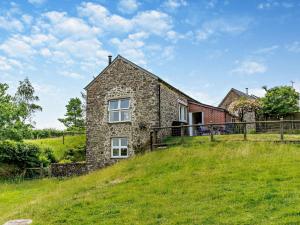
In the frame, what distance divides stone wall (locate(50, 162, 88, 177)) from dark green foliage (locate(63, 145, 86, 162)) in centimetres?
621

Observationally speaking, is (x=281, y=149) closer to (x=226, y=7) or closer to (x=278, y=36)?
(x=278, y=36)

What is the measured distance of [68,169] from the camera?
2655cm

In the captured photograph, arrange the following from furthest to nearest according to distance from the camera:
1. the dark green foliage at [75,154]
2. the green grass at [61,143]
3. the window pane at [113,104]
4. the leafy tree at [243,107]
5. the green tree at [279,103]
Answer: the green grass at [61,143] < the dark green foliage at [75,154] < the green tree at [279,103] < the leafy tree at [243,107] < the window pane at [113,104]

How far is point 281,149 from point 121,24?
10.0m

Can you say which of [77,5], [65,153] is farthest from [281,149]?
[65,153]

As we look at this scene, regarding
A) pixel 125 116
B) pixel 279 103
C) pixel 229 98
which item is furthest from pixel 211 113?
pixel 229 98

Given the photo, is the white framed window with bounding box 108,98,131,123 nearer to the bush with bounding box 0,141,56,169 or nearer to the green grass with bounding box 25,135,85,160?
the bush with bounding box 0,141,56,169

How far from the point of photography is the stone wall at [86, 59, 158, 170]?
23062 millimetres

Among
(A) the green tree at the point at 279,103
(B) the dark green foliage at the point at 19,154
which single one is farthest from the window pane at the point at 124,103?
(A) the green tree at the point at 279,103

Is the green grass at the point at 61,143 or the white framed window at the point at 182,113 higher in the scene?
the white framed window at the point at 182,113

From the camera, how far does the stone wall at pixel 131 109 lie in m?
23.1

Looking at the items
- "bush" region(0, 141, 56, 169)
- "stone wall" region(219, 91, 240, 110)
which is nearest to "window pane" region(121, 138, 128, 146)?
"bush" region(0, 141, 56, 169)

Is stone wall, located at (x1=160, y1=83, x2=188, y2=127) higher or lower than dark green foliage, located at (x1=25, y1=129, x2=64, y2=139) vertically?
higher

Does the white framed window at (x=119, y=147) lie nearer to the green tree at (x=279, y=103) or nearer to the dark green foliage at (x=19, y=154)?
the dark green foliage at (x=19, y=154)
